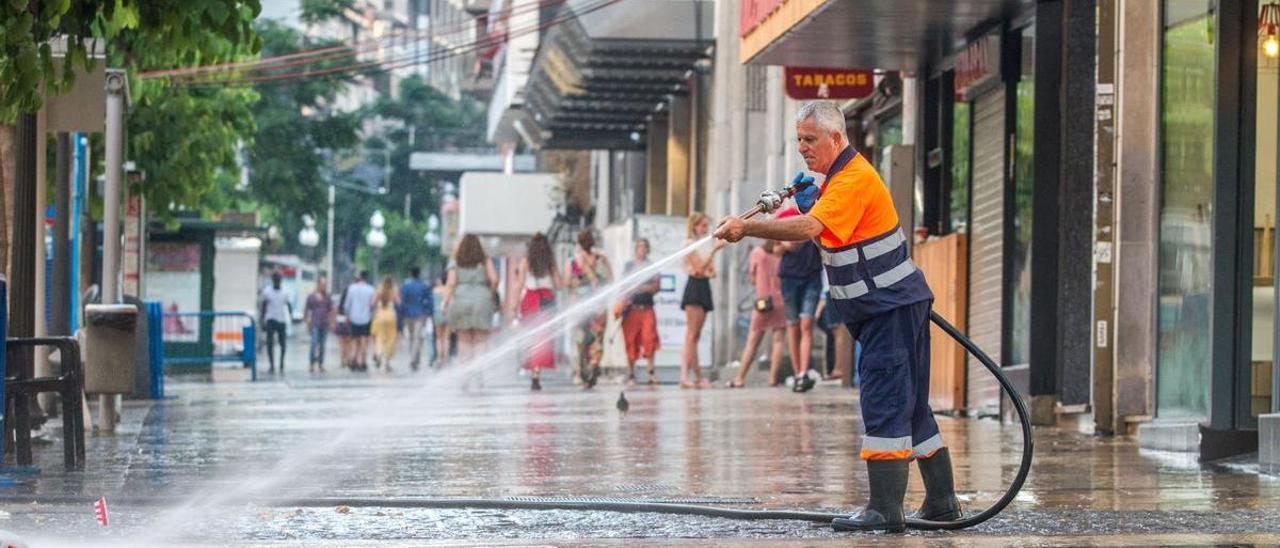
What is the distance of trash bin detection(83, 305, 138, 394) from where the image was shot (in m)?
13.9

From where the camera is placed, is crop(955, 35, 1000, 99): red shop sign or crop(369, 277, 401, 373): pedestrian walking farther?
crop(369, 277, 401, 373): pedestrian walking

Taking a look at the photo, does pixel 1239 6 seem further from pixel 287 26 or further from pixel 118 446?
pixel 287 26

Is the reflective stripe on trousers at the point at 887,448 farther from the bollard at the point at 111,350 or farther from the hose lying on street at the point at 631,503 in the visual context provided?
Answer: the bollard at the point at 111,350

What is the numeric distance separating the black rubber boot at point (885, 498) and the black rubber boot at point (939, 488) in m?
0.21

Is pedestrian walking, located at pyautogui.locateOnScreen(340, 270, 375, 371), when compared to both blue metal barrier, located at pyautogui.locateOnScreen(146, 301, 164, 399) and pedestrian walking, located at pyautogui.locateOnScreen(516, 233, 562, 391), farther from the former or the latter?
blue metal barrier, located at pyautogui.locateOnScreen(146, 301, 164, 399)

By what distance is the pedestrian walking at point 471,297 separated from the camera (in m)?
24.2

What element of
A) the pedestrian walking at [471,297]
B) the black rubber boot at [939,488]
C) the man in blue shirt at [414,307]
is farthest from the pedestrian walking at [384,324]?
the black rubber boot at [939,488]

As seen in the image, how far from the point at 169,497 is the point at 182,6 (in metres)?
3.41

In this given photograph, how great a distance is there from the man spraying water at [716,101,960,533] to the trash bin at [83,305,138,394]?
22.6 ft

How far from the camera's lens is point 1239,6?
1215cm

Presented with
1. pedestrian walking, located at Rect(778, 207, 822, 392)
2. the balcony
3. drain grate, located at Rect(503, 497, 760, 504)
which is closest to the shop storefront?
drain grate, located at Rect(503, 497, 760, 504)

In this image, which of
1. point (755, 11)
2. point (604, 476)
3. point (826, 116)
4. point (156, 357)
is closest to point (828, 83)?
point (755, 11)

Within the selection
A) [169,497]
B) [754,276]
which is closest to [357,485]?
[169,497]

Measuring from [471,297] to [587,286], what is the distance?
1299mm
